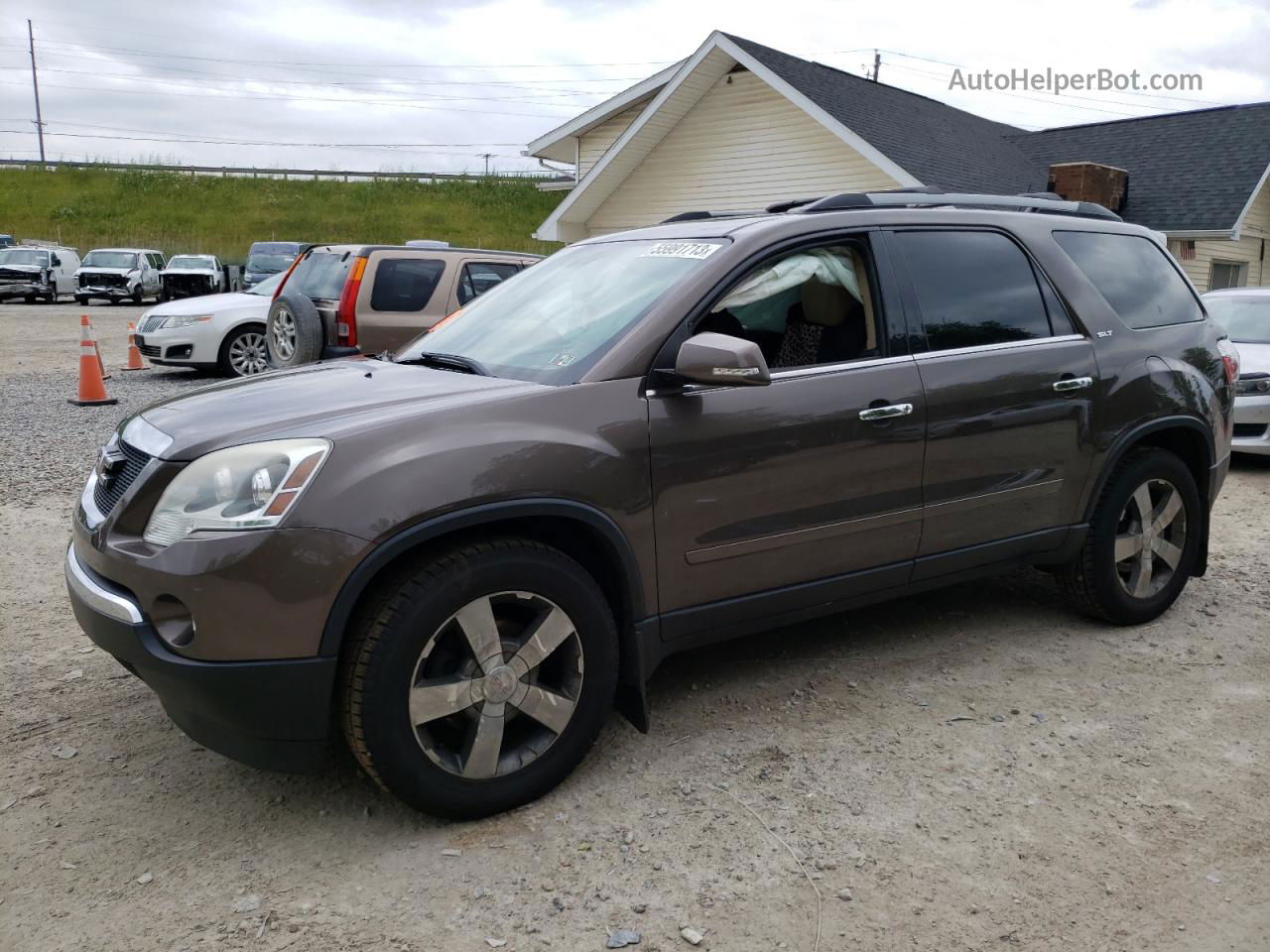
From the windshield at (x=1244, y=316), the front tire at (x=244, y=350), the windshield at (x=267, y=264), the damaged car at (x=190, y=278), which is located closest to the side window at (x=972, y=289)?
the windshield at (x=1244, y=316)

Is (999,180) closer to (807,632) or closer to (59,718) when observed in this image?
(807,632)

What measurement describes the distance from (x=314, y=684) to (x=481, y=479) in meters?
0.70

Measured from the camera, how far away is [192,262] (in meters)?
30.6

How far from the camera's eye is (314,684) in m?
2.71

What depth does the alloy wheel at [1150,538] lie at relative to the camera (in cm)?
452

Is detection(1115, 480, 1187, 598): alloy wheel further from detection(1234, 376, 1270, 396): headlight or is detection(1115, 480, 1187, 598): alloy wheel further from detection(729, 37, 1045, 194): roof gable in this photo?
detection(729, 37, 1045, 194): roof gable

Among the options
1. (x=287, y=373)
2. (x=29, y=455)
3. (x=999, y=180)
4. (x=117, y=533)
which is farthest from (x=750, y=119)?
(x=117, y=533)

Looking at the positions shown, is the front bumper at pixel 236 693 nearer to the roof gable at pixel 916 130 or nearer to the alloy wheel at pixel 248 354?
the alloy wheel at pixel 248 354

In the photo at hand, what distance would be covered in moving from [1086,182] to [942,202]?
49.3ft

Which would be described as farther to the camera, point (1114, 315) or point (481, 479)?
point (1114, 315)

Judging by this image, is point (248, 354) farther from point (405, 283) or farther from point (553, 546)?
point (553, 546)

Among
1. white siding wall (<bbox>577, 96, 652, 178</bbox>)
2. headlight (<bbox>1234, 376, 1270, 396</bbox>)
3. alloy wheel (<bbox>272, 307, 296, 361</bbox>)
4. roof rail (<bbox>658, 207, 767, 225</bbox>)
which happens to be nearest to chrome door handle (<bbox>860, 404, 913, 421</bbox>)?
roof rail (<bbox>658, 207, 767, 225</bbox>)

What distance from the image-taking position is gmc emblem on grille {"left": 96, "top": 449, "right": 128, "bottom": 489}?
10.2 feet

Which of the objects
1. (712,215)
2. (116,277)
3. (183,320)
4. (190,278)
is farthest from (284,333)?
(116,277)
